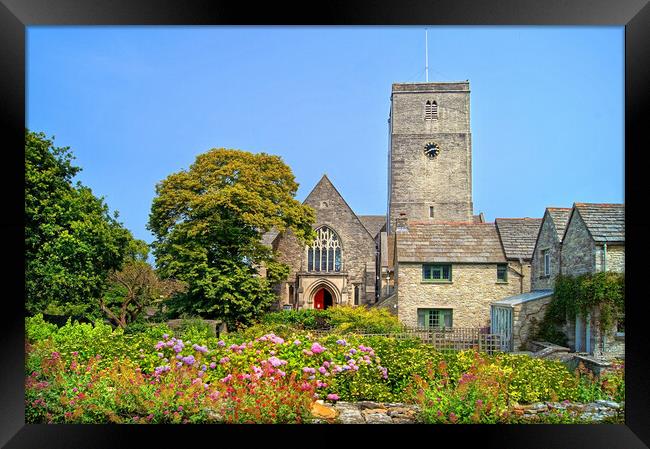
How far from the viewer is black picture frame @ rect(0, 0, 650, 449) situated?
461 cm

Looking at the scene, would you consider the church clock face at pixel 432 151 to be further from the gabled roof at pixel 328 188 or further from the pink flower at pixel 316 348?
the pink flower at pixel 316 348

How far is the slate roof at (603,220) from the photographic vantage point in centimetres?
1077

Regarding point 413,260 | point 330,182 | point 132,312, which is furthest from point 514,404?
point 330,182

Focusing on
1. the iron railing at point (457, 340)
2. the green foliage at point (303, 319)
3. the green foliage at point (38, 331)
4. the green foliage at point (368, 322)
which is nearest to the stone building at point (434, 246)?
the iron railing at point (457, 340)

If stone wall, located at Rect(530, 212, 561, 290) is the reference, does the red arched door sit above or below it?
below

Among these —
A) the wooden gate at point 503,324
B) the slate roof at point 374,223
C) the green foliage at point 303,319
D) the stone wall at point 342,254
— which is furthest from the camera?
the slate roof at point 374,223

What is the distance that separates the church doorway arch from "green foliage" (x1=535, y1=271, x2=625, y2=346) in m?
13.9

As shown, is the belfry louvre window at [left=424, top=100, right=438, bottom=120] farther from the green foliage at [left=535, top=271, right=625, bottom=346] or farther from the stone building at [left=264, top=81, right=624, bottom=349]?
the green foliage at [left=535, top=271, right=625, bottom=346]

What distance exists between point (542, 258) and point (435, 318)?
11.6ft

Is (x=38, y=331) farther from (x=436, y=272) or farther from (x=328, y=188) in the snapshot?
(x=328, y=188)

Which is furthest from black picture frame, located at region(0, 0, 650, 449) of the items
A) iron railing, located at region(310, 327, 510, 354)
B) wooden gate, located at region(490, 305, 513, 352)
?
wooden gate, located at region(490, 305, 513, 352)

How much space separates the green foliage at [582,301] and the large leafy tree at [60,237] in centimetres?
1084
